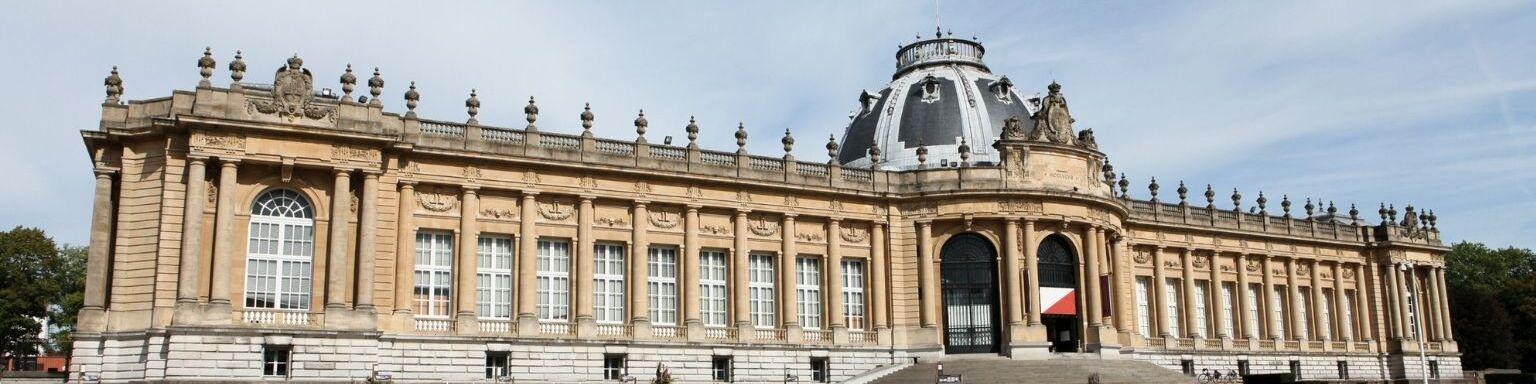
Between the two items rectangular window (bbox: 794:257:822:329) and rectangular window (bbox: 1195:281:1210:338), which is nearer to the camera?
rectangular window (bbox: 794:257:822:329)

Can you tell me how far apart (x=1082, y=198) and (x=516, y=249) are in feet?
62.6

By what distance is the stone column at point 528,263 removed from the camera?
35.9 m

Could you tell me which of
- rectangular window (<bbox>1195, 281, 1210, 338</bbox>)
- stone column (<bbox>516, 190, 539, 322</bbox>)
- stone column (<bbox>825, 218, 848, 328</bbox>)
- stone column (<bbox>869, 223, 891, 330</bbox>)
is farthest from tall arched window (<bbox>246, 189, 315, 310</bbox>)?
rectangular window (<bbox>1195, 281, 1210, 338</bbox>)

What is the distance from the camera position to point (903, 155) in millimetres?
52156

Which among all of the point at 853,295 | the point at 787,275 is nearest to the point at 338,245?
the point at 787,275

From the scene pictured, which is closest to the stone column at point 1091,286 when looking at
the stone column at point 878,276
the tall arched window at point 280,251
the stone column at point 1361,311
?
the stone column at point 878,276

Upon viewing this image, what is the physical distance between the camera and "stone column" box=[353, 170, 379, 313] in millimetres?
32750

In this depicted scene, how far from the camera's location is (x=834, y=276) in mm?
41812

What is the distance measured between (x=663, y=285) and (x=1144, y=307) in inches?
844

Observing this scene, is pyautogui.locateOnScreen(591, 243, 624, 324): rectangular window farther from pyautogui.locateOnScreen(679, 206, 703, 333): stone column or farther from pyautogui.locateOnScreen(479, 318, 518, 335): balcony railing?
pyautogui.locateOnScreen(479, 318, 518, 335): balcony railing

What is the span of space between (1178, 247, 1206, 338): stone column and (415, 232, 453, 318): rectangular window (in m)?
30.2

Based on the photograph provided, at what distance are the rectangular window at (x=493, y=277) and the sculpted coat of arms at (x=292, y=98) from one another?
610 cm

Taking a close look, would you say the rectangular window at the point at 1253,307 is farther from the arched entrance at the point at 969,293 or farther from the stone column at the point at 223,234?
the stone column at the point at 223,234

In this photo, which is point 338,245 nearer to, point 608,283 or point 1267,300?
point 608,283
